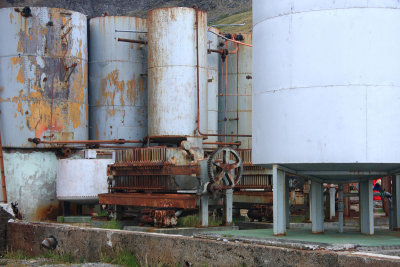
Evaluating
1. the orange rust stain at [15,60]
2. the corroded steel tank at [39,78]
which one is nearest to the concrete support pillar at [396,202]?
the corroded steel tank at [39,78]

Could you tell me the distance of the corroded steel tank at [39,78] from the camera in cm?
2094

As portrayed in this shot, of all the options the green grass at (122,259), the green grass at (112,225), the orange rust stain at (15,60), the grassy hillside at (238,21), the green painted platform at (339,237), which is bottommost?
the green grass at (122,259)

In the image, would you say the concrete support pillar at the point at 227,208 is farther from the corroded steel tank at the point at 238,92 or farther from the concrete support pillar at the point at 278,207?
the corroded steel tank at the point at 238,92

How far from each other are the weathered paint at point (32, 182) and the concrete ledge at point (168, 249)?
3.80 metres

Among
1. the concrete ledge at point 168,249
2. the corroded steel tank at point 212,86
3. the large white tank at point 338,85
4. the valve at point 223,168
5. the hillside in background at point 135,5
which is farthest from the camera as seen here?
the hillside in background at point 135,5

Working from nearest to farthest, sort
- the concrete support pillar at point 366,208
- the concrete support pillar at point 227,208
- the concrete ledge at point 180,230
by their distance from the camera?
the concrete support pillar at point 366,208 < the concrete ledge at point 180,230 < the concrete support pillar at point 227,208

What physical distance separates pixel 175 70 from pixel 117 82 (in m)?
3.10

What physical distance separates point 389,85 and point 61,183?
12.1 m

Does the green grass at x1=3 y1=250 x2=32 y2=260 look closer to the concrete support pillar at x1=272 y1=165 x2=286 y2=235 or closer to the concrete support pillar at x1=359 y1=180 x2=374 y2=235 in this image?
the concrete support pillar at x1=272 y1=165 x2=286 y2=235

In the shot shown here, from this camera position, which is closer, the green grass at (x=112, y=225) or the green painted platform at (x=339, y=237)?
the green painted platform at (x=339, y=237)

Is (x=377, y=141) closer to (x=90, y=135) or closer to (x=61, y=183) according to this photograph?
(x=61, y=183)

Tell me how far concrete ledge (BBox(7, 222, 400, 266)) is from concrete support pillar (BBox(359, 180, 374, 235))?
9.72 ft

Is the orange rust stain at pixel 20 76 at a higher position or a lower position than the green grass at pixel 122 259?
higher

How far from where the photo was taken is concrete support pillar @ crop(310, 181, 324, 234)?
12.6 meters
